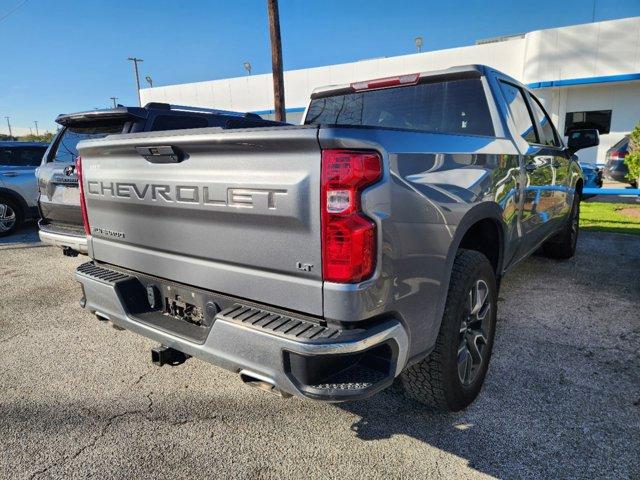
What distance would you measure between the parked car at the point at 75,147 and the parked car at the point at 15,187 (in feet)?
11.0

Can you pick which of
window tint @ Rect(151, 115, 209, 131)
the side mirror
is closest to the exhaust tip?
window tint @ Rect(151, 115, 209, 131)

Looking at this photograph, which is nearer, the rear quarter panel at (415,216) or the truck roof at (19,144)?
the rear quarter panel at (415,216)

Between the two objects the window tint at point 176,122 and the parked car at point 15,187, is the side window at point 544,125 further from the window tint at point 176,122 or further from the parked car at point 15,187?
the parked car at point 15,187

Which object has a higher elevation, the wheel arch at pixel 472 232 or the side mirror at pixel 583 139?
the side mirror at pixel 583 139

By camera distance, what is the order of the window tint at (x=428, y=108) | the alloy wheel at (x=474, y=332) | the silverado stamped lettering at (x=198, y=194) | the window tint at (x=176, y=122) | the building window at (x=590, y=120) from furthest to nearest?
the building window at (x=590, y=120), the window tint at (x=176, y=122), the window tint at (x=428, y=108), the alloy wheel at (x=474, y=332), the silverado stamped lettering at (x=198, y=194)

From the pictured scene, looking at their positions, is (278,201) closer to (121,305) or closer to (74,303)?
(121,305)

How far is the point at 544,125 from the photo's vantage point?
436cm

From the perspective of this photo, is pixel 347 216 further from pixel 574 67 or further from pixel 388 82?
pixel 574 67

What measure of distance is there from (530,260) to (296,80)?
66.5 ft

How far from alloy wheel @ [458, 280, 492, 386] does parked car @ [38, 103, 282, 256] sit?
3.38 metres

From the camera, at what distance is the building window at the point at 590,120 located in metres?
18.0

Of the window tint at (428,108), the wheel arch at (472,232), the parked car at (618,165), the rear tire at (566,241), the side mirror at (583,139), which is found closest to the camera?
the wheel arch at (472,232)

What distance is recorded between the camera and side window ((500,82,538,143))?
339cm

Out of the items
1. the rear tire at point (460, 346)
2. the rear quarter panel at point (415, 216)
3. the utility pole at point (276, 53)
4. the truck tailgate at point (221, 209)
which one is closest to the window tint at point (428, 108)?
the rear quarter panel at point (415, 216)
